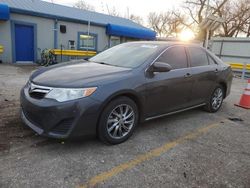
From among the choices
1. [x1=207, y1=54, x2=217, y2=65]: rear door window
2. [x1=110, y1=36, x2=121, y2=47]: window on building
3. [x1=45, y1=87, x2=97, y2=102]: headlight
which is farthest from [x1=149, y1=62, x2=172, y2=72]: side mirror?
[x1=110, y1=36, x2=121, y2=47]: window on building

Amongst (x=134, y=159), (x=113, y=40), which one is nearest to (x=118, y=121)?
(x=134, y=159)

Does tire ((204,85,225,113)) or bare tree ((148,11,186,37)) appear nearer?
tire ((204,85,225,113))

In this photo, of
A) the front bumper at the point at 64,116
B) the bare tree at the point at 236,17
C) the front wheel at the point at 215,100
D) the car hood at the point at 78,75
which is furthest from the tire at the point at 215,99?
the bare tree at the point at 236,17

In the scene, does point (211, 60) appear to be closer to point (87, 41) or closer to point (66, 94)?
point (66, 94)

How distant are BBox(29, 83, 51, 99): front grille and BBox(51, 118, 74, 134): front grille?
465 millimetres

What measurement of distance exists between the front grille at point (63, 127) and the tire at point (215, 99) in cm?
357

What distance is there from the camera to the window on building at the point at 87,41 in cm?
1507

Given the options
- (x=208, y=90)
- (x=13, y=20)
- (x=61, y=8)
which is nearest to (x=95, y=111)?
(x=208, y=90)

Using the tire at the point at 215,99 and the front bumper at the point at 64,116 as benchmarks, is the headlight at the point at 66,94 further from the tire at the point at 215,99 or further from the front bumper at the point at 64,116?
the tire at the point at 215,99

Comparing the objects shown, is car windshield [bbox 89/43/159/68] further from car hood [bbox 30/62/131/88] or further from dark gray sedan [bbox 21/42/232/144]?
car hood [bbox 30/62/131/88]

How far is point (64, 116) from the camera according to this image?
9.01ft

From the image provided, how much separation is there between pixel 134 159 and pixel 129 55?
1936 millimetres

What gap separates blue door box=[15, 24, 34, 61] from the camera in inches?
477

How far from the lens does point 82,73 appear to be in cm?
321
